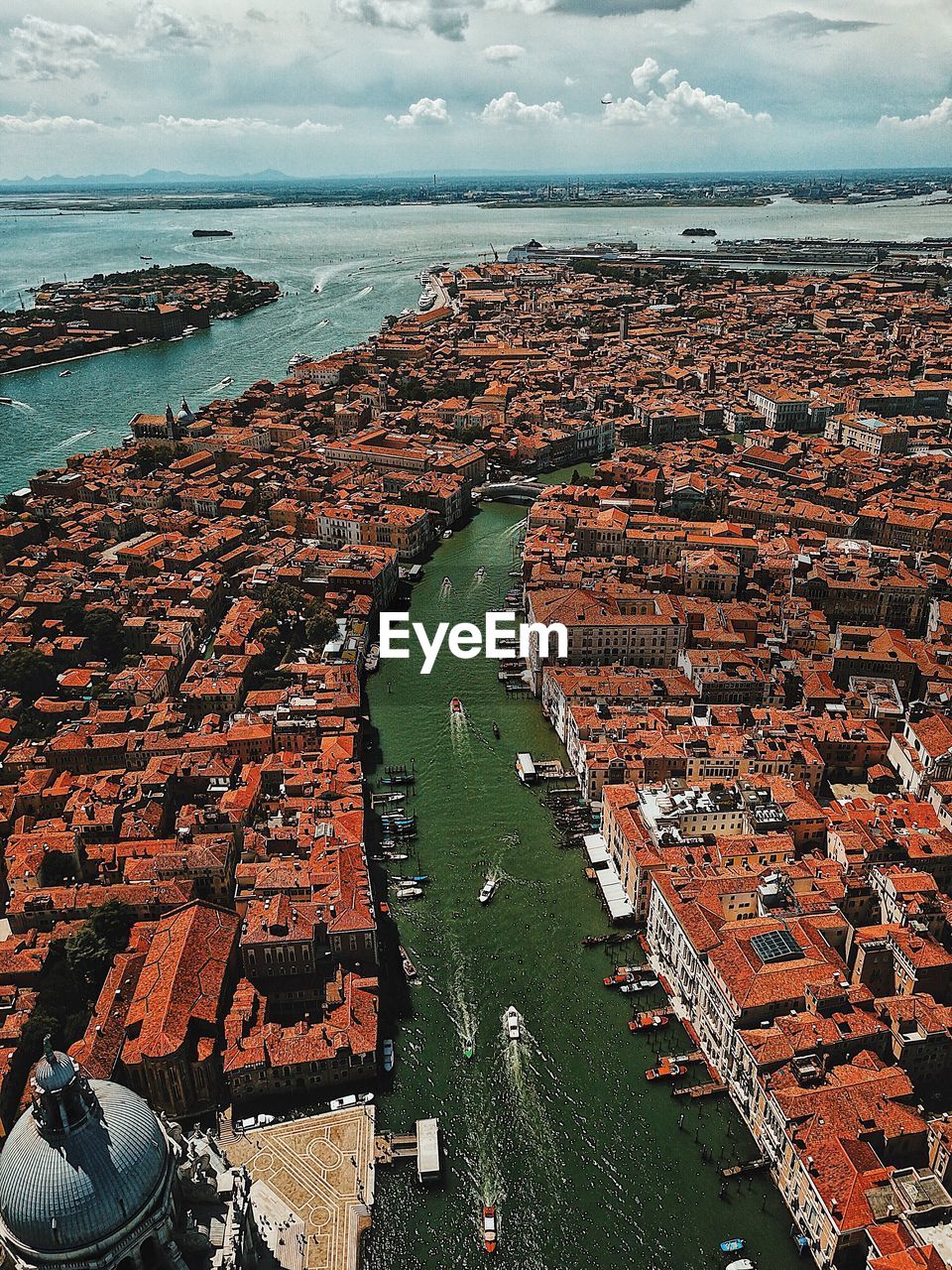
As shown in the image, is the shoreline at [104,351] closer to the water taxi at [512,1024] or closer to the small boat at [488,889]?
the small boat at [488,889]

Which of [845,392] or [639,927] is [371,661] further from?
[845,392]

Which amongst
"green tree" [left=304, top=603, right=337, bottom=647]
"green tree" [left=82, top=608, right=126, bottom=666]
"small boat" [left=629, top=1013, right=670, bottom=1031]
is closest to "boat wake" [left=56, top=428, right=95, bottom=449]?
"green tree" [left=82, top=608, right=126, bottom=666]

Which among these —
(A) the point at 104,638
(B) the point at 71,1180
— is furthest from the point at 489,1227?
(A) the point at 104,638

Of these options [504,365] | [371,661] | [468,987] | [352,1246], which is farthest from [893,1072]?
[504,365]

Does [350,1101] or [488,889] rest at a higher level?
[488,889]

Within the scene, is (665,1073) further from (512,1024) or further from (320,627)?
(320,627)

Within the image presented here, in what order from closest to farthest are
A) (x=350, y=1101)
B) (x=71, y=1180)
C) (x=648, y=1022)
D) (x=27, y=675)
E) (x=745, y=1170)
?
(x=71, y=1180) < (x=745, y=1170) < (x=350, y=1101) < (x=648, y=1022) < (x=27, y=675)
